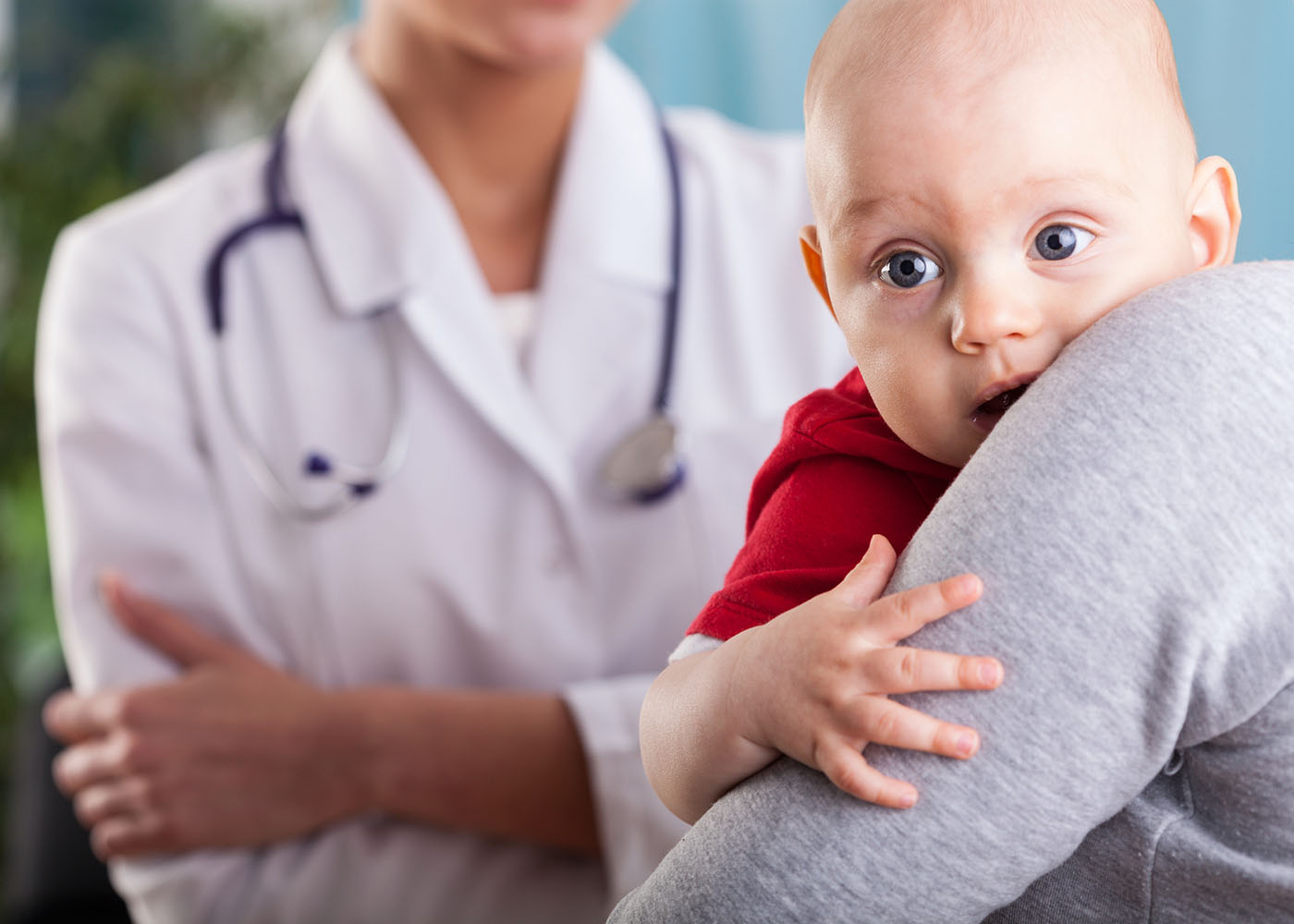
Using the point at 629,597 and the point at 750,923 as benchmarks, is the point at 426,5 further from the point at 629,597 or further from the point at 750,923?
the point at 750,923

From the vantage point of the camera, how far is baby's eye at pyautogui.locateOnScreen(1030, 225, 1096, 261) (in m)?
0.49

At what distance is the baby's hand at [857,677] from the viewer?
1.42 ft

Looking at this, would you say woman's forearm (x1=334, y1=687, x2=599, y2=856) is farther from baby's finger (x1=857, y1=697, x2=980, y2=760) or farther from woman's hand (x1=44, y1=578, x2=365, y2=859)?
baby's finger (x1=857, y1=697, x2=980, y2=760)

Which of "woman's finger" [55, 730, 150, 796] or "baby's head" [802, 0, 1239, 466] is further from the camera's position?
"woman's finger" [55, 730, 150, 796]

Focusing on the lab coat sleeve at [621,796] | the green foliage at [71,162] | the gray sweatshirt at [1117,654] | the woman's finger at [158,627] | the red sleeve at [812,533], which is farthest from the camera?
the green foliage at [71,162]

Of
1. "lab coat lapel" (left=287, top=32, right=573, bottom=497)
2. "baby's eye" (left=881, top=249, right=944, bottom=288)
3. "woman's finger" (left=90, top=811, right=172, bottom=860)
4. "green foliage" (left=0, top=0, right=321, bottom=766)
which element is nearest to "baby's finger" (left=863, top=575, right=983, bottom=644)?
"baby's eye" (left=881, top=249, right=944, bottom=288)

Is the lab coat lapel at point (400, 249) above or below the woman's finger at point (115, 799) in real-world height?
above

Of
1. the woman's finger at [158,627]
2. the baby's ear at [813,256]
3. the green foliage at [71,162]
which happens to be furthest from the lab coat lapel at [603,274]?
the green foliage at [71,162]

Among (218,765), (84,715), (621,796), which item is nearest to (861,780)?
(621,796)

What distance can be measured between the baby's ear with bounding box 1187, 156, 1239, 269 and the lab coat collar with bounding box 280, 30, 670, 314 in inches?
29.4

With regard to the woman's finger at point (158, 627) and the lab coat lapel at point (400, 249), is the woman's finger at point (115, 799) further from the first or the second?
the lab coat lapel at point (400, 249)

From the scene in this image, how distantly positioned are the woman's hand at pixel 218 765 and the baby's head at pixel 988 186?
29.2 inches

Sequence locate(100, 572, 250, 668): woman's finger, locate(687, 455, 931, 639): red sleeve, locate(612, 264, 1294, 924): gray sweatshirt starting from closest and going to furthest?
locate(612, 264, 1294, 924): gray sweatshirt
locate(687, 455, 931, 639): red sleeve
locate(100, 572, 250, 668): woman's finger

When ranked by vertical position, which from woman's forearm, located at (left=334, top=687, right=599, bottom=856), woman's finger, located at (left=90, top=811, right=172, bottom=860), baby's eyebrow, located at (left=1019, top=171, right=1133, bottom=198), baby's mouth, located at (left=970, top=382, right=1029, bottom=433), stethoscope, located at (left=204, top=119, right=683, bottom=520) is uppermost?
baby's eyebrow, located at (left=1019, top=171, right=1133, bottom=198)
